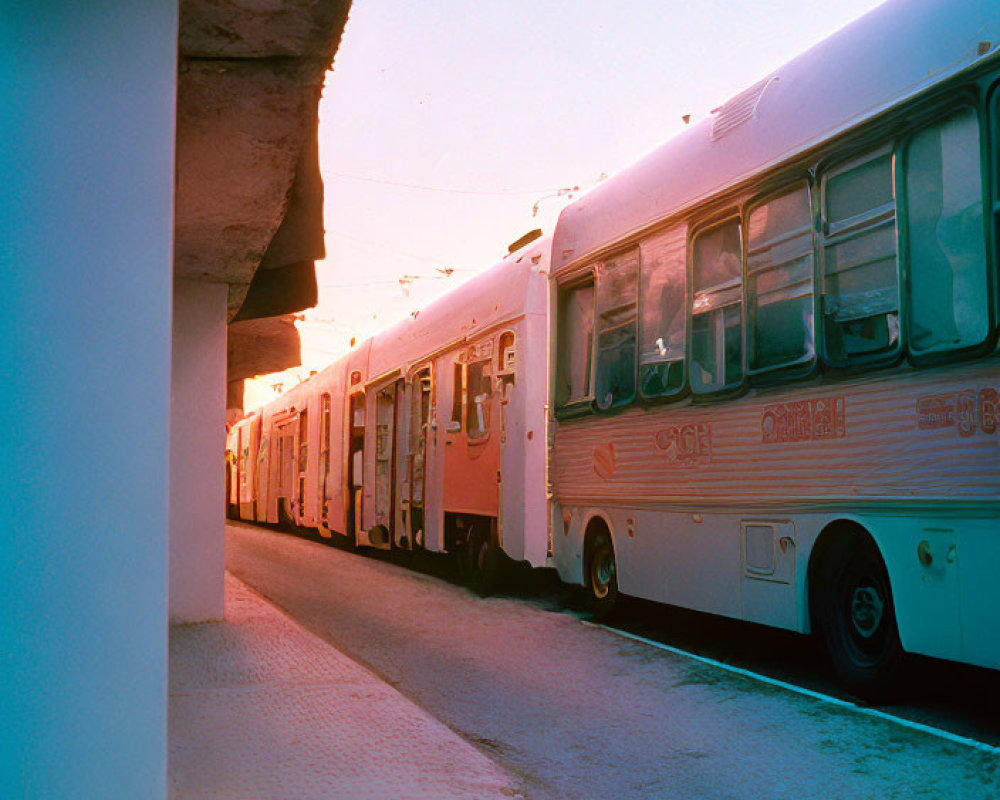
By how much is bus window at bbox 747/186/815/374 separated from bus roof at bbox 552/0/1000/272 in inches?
14.1

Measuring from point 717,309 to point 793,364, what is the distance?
1.05 meters

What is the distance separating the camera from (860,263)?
6.02 m

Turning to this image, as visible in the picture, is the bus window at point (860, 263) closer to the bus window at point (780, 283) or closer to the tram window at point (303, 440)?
the bus window at point (780, 283)

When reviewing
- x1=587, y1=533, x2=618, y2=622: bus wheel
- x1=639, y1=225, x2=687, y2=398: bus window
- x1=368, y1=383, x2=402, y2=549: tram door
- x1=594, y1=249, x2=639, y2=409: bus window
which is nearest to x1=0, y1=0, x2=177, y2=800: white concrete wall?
x1=639, y1=225, x2=687, y2=398: bus window

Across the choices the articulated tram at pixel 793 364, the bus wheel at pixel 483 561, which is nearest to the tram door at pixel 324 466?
the bus wheel at pixel 483 561

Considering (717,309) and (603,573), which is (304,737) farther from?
(603,573)

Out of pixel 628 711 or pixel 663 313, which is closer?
pixel 628 711

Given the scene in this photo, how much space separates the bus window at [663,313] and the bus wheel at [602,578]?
159 centimetres

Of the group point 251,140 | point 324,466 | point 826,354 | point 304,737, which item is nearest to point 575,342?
point 826,354

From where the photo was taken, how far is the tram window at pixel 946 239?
5.22 metres

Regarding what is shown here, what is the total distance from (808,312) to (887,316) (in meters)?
0.73

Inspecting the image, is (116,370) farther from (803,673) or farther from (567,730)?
(803,673)

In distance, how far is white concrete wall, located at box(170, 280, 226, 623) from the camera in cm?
932

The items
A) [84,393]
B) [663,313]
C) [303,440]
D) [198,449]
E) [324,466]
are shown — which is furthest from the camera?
[303,440]
